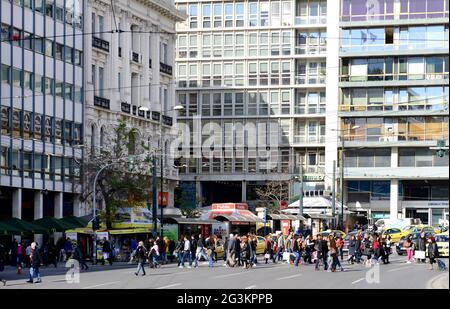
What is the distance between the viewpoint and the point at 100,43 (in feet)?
252

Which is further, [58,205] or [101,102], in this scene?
[101,102]

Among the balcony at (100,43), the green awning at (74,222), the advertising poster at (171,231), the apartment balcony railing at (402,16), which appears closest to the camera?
the green awning at (74,222)

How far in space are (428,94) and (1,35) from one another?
151ft

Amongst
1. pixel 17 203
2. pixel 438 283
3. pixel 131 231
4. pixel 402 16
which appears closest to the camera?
pixel 438 283

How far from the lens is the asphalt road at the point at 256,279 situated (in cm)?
3625

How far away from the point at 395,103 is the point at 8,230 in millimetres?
52157

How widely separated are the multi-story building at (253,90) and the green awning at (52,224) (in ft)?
152

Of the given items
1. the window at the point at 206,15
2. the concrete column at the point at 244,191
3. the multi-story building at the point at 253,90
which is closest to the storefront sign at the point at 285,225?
the multi-story building at the point at 253,90

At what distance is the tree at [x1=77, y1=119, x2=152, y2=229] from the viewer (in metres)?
67.6

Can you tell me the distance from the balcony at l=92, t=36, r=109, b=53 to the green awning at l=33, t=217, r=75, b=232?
1953 centimetres

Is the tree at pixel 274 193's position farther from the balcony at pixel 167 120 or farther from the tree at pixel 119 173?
the tree at pixel 119 173

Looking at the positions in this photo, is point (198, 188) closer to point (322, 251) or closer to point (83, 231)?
point (83, 231)

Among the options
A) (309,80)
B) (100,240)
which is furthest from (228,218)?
(309,80)

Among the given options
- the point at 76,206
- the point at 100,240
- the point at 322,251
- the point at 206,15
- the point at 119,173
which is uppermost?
the point at 206,15
